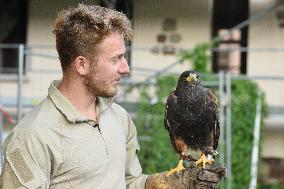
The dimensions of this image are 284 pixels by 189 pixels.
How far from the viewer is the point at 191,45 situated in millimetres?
9914

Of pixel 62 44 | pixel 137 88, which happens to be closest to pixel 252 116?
pixel 137 88

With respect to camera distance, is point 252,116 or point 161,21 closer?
point 252,116

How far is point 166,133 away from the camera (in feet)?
26.1

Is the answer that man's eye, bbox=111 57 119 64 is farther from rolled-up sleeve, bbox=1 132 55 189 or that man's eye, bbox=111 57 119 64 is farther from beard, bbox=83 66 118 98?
rolled-up sleeve, bbox=1 132 55 189

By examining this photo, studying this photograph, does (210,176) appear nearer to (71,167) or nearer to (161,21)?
(71,167)

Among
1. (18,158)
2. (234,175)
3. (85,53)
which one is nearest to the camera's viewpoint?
(18,158)

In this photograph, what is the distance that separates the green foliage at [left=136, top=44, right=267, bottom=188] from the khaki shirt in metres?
4.93

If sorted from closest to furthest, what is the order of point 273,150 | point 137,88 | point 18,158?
point 18,158
point 137,88
point 273,150

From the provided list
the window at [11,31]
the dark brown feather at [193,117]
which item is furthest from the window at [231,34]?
the dark brown feather at [193,117]

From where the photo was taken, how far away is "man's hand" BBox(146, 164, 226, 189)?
2785 mm

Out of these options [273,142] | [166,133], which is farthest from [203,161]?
[273,142]

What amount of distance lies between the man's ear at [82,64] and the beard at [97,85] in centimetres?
2

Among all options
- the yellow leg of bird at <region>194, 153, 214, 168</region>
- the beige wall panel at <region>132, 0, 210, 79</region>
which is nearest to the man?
the yellow leg of bird at <region>194, 153, 214, 168</region>

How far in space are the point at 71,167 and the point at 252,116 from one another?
6.26m
